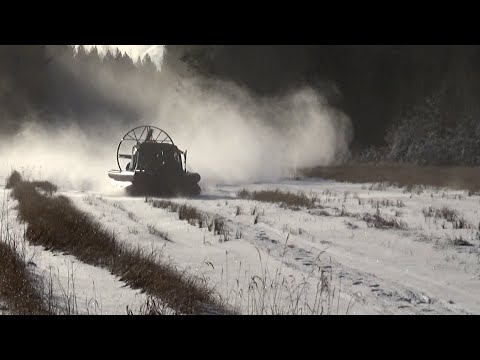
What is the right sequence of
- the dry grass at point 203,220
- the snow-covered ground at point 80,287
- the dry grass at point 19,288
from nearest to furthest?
the dry grass at point 19,288 → the snow-covered ground at point 80,287 → the dry grass at point 203,220

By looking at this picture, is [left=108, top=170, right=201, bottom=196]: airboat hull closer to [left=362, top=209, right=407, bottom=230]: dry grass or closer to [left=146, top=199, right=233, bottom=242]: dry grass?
[left=146, top=199, right=233, bottom=242]: dry grass

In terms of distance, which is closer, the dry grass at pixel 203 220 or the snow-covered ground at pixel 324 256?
the snow-covered ground at pixel 324 256

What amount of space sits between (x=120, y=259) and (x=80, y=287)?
122 centimetres

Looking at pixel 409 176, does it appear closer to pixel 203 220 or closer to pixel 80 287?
pixel 203 220

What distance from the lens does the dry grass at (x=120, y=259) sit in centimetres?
434

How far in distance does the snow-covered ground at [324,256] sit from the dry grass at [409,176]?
32.3ft

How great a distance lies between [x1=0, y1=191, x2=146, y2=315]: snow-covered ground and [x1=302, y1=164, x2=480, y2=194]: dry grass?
1646cm

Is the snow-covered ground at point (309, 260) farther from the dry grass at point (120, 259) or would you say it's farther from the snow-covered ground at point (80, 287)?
the dry grass at point (120, 259)

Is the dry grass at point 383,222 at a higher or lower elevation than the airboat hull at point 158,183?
lower

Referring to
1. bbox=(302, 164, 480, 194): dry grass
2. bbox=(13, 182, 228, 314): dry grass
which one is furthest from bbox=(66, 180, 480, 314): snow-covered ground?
bbox=(302, 164, 480, 194): dry grass

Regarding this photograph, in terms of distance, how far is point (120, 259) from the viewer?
5660 mm

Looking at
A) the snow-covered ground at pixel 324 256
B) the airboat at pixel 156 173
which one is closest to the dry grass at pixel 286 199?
the snow-covered ground at pixel 324 256

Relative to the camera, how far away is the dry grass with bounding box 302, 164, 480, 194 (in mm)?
22614
